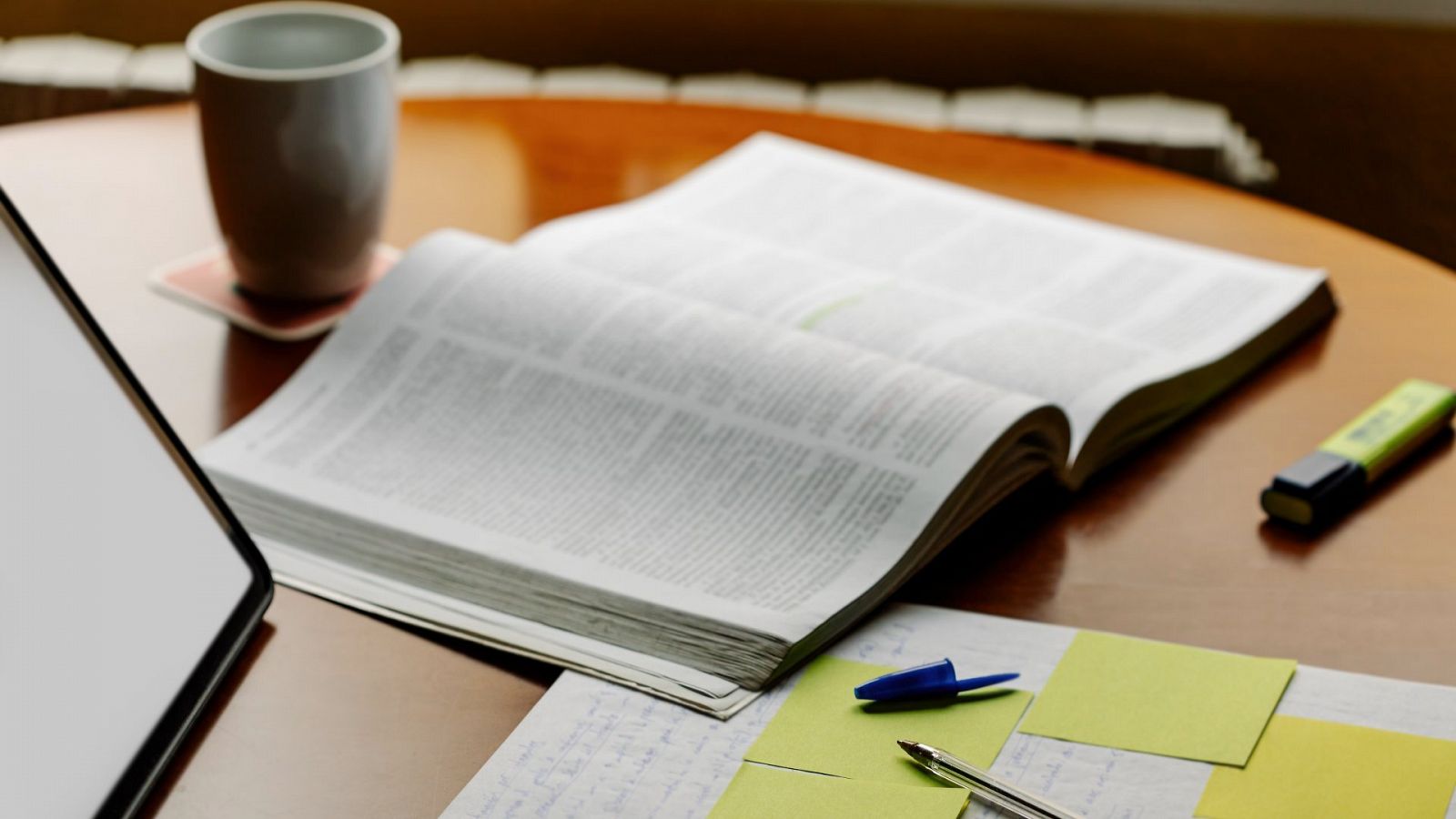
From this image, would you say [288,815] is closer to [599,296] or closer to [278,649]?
[278,649]

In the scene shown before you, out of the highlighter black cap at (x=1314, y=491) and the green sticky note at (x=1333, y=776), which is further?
the highlighter black cap at (x=1314, y=491)

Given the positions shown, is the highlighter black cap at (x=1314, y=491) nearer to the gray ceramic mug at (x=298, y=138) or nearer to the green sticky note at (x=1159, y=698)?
the green sticky note at (x=1159, y=698)

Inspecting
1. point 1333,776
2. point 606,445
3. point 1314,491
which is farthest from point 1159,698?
point 606,445

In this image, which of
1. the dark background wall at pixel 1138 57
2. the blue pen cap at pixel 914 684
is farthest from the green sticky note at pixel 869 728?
the dark background wall at pixel 1138 57

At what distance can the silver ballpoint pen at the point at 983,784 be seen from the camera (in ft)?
1.59

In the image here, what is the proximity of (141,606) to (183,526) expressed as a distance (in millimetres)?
41

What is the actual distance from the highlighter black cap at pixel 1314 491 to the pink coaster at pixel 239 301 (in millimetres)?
492

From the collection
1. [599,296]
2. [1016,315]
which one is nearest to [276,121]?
[599,296]

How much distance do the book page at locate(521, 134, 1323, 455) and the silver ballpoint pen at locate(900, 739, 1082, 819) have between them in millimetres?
234

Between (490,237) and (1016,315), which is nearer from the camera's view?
(1016,315)

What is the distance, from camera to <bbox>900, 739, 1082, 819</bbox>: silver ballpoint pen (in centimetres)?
49

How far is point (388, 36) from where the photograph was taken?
87cm

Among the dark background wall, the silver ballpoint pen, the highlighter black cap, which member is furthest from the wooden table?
the dark background wall

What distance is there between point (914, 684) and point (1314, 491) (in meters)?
0.24
